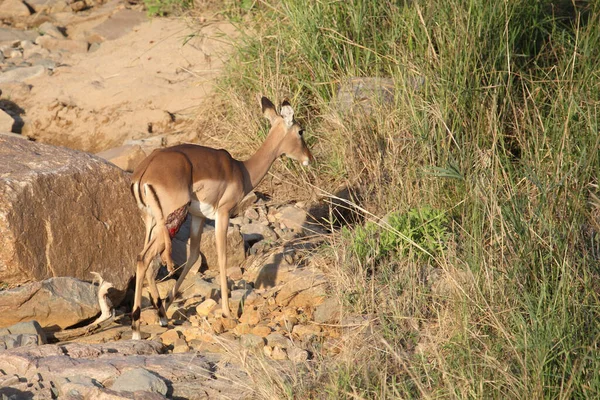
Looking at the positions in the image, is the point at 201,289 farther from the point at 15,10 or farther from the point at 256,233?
the point at 15,10

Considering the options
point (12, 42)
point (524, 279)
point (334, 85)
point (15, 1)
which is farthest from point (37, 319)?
point (15, 1)

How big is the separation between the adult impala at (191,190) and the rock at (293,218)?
0.93 meters

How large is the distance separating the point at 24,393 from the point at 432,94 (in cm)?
370

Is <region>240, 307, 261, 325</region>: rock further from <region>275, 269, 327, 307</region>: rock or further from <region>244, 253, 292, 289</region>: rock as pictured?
<region>244, 253, 292, 289</region>: rock

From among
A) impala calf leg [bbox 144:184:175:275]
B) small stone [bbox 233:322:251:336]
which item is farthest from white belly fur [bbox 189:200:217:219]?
small stone [bbox 233:322:251:336]

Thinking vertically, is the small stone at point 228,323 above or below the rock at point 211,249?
above

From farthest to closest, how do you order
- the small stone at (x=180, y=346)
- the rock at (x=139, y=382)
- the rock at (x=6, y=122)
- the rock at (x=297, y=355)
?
the rock at (x=6, y=122) < the small stone at (x=180, y=346) < the rock at (x=297, y=355) < the rock at (x=139, y=382)

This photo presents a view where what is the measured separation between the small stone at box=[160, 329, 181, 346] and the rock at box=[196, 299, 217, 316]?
0.46 m

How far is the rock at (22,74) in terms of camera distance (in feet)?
33.4

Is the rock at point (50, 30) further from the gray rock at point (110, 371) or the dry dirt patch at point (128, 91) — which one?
the gray rock at point (110, 371)

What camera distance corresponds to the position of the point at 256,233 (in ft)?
23.4

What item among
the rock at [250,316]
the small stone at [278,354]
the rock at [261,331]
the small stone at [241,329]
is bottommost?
the rock at [250,316]

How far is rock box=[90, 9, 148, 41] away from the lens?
11205 millimetres

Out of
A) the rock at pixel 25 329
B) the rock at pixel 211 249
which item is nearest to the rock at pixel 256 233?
the rock at pixel 211 249
